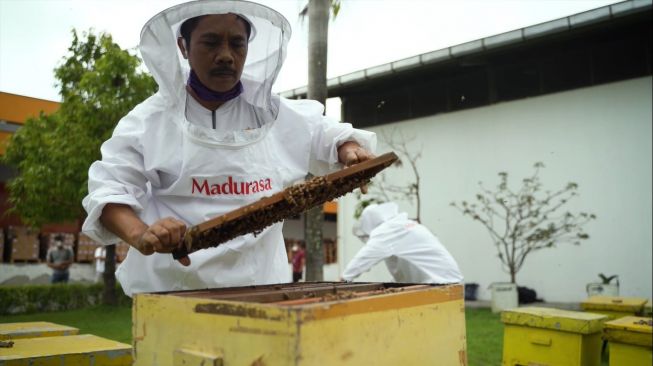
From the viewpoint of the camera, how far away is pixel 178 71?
1.89m

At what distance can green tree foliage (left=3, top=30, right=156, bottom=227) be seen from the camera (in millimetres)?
8422

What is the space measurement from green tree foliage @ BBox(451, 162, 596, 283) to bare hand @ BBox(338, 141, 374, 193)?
8097mm

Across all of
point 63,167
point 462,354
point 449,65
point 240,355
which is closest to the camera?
point 240,355

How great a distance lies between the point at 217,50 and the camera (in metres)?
1.87

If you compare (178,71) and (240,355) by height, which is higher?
(178,71)

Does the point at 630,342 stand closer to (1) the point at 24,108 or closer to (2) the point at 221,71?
(2) the point at 221,71

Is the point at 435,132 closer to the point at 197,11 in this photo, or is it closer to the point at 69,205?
the point at 69,205

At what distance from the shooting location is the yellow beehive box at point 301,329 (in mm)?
1059

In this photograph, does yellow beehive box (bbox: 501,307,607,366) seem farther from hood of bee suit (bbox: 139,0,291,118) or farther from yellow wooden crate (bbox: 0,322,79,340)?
yellow wooden crate (bbox: 0,322,79,340)

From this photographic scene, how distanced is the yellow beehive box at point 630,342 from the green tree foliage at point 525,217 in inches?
244

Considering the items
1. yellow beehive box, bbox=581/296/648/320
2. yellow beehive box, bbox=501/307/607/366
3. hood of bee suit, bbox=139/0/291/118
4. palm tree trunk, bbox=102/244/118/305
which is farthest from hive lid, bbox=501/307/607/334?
palm tree trunk, bbox=102/244/118/305

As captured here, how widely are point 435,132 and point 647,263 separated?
15.5 ft

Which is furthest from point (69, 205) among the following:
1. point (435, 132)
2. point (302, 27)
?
point (435, 132)

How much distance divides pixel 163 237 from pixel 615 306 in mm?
5056
